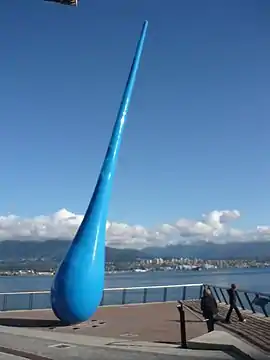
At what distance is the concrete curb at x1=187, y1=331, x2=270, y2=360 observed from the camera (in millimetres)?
10555

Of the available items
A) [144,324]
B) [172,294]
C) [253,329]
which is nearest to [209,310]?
[253,329]

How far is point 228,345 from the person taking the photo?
11477 mm

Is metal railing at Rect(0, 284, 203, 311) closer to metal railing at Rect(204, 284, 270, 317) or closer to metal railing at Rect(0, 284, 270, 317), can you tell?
metal railing at Rect(0, 284, 270, 317)

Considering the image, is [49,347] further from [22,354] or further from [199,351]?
[199,351]

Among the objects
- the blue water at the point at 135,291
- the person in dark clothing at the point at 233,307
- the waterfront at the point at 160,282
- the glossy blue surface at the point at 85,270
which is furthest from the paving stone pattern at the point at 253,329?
the waterfront at the point at 160,282

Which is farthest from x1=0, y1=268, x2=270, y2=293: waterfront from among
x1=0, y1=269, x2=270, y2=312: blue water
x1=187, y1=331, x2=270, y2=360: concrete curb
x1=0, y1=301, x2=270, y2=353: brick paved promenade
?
x1=187, y1=331, x2=270, y2=360: concrete curb

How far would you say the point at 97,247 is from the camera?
1816 cm

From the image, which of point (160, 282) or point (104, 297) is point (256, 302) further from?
point (160, 282)

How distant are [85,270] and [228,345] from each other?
7.08 meters

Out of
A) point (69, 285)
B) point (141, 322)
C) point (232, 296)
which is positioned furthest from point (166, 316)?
point (69, 285)

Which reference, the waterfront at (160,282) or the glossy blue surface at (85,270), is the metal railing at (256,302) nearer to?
the glossy blue surface at (85,270)

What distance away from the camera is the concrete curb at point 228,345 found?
10.6m

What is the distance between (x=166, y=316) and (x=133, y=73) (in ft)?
35.5

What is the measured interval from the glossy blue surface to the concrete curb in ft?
18.7
